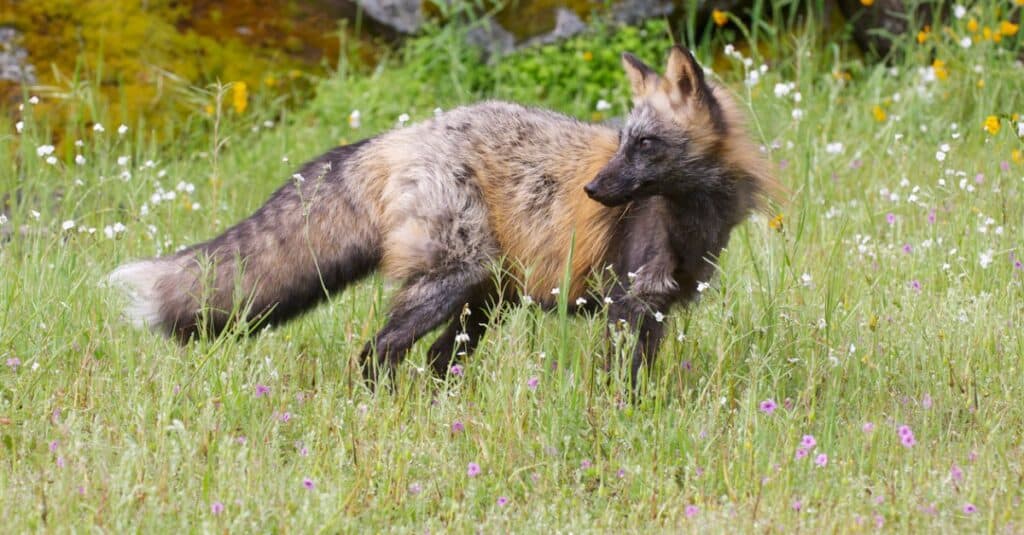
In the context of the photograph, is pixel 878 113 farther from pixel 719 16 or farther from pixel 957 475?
pixel 957 475

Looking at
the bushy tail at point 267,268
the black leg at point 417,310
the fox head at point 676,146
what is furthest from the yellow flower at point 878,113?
the bushy tail at point 267,268

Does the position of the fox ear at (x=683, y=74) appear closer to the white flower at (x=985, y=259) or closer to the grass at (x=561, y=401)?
the grass at (x=561, y=401)

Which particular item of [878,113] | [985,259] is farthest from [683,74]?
[878,113]

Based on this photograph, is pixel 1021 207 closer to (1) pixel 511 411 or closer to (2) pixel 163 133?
(1) pixel 511 411

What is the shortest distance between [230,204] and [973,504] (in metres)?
5.32

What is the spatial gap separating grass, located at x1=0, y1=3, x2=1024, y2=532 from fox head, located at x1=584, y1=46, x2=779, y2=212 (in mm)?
372

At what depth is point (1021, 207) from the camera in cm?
704

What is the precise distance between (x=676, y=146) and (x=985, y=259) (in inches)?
70.3

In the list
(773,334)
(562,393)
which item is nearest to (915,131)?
(773,334)

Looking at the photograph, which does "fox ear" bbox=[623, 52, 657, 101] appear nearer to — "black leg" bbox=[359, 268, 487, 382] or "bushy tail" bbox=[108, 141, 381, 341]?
"black leg" bbox=[359, 268, 487, 382]

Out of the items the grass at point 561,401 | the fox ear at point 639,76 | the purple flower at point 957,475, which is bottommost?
the grass at point 561,401

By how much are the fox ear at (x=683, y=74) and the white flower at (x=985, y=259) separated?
1753mm

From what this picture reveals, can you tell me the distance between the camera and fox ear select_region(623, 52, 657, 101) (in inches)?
215

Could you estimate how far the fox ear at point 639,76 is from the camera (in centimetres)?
545
